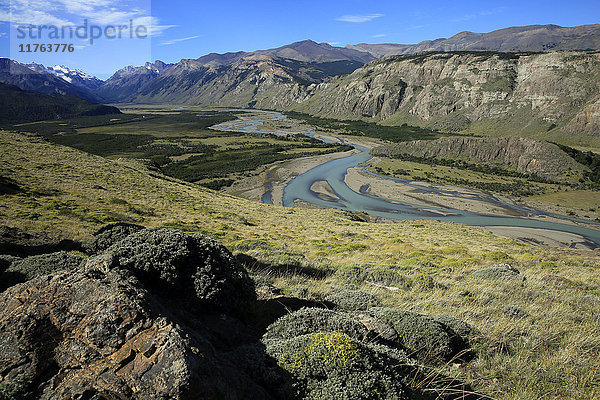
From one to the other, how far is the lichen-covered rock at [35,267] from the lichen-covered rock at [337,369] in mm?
5271

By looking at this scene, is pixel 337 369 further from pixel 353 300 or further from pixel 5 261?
pixel 5 261

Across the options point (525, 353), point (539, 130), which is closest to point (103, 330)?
point (525, 353)

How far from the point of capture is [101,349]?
3010mm

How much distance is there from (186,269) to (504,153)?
11580cm

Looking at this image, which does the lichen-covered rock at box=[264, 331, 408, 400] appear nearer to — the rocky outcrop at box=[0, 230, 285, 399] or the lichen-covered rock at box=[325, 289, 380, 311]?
the rocky outcrop at box=[0, 230, 285, 399]

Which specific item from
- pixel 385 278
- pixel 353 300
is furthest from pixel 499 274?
pixel 353 300

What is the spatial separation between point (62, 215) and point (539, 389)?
80.0 ft

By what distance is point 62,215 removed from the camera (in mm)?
19562

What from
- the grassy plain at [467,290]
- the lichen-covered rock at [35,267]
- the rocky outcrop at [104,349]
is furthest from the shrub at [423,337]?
the lichen-covered rock at [35,267]

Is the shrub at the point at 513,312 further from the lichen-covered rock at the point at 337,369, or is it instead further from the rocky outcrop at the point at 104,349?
the rocky outcrop at the point at 104,349

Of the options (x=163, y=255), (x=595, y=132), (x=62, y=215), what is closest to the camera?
(x=163, y=255)

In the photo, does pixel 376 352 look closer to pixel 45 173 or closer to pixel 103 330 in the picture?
pixel 103 330

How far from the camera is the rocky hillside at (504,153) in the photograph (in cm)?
8525

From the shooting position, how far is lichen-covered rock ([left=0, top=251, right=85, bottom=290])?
6.36 metres
